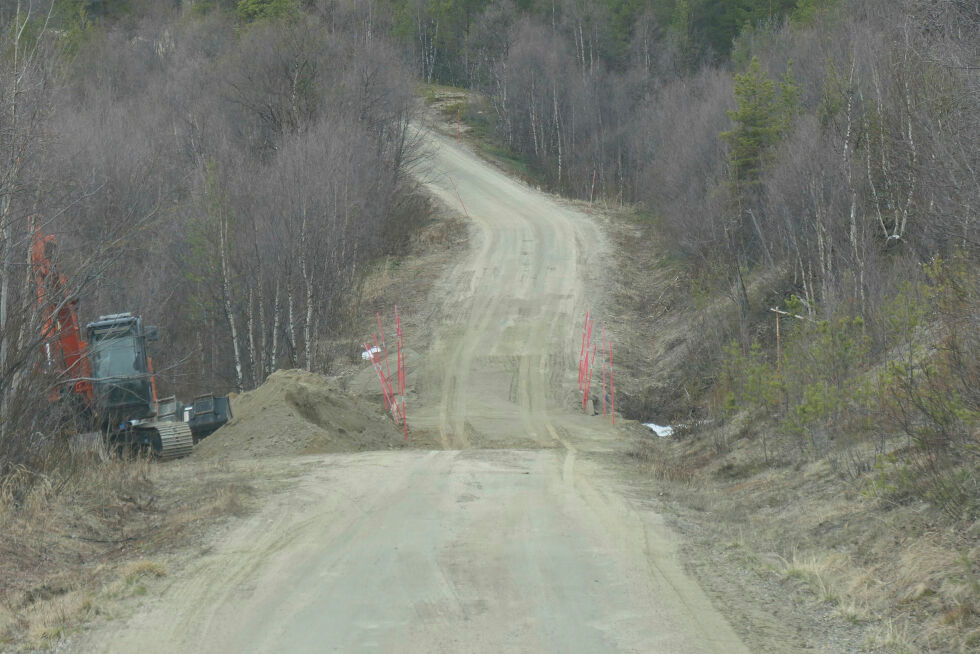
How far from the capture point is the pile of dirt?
20312 mm

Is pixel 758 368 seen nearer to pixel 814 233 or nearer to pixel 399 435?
pixel 399 435

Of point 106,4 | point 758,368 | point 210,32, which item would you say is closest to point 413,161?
point 210,32

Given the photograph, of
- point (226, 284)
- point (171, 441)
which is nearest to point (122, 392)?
point (171, 441)

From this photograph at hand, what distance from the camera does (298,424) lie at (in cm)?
2080

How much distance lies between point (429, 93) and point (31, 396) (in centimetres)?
6643

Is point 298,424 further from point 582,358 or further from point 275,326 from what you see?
point 582,358

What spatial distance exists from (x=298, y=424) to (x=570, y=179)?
4603 centimetres

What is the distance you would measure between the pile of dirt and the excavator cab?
1.57 meters

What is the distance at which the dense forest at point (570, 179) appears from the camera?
44.2 ft

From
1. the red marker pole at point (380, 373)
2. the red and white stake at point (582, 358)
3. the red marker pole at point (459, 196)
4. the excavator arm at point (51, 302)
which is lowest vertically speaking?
the red and white stake at point (582, 358)

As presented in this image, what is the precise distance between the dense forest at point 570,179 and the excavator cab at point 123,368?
1548 mm

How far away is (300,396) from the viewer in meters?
22.0

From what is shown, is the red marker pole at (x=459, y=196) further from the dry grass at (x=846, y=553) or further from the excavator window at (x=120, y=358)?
the dry grass at (x=846, y=553)

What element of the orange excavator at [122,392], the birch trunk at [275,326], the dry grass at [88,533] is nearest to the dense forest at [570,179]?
the birch trunk at [275,326]
